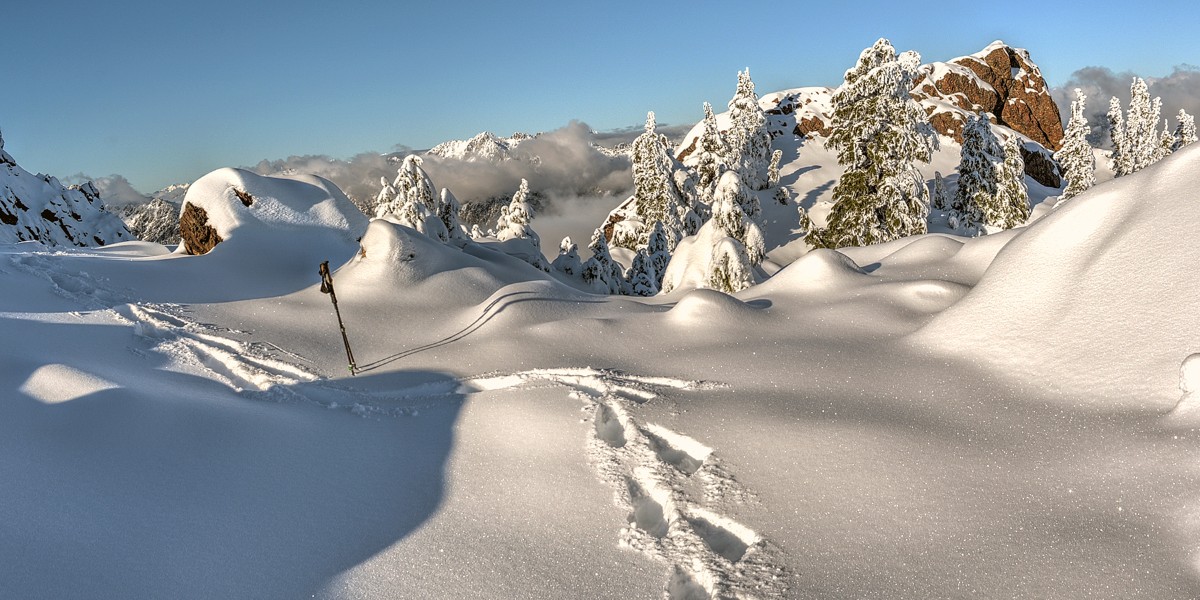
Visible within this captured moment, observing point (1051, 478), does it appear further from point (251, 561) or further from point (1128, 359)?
point (251, 561)

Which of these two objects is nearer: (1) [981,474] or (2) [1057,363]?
(1) [981,474]

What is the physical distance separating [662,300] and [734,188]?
55.3ft

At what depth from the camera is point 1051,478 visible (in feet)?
19.2

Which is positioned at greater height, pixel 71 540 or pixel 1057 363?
pixel 71 540

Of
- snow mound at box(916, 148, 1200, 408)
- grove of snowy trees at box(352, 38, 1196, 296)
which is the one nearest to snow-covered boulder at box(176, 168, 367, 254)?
grove of snowy trees at box(352, 38, 1196, 296)

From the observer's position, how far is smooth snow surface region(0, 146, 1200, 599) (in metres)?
5.25

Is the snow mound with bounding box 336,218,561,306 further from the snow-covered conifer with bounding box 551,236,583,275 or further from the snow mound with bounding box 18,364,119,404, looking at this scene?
the snow-covered conifer with bounding box 551,236,583,275

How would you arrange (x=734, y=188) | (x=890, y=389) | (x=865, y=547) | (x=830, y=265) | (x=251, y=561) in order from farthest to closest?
(x=734, y=188) < (x=830, y=265) < (x=890, y=389) < (x=251, y=561) < (x=865, y=547)

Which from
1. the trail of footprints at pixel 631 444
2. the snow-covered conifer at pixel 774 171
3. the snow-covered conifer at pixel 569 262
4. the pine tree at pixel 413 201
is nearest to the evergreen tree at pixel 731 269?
the snow-covered conifer at pixel 569 262

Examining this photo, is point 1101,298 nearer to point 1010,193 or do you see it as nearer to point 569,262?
point 569,262

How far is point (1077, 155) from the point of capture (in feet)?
157

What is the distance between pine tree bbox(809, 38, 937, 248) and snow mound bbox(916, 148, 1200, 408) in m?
16.7

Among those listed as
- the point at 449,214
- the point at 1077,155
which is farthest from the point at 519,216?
the point at 1077,155

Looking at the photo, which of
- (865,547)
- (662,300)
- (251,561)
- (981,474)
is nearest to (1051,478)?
(981,474)
